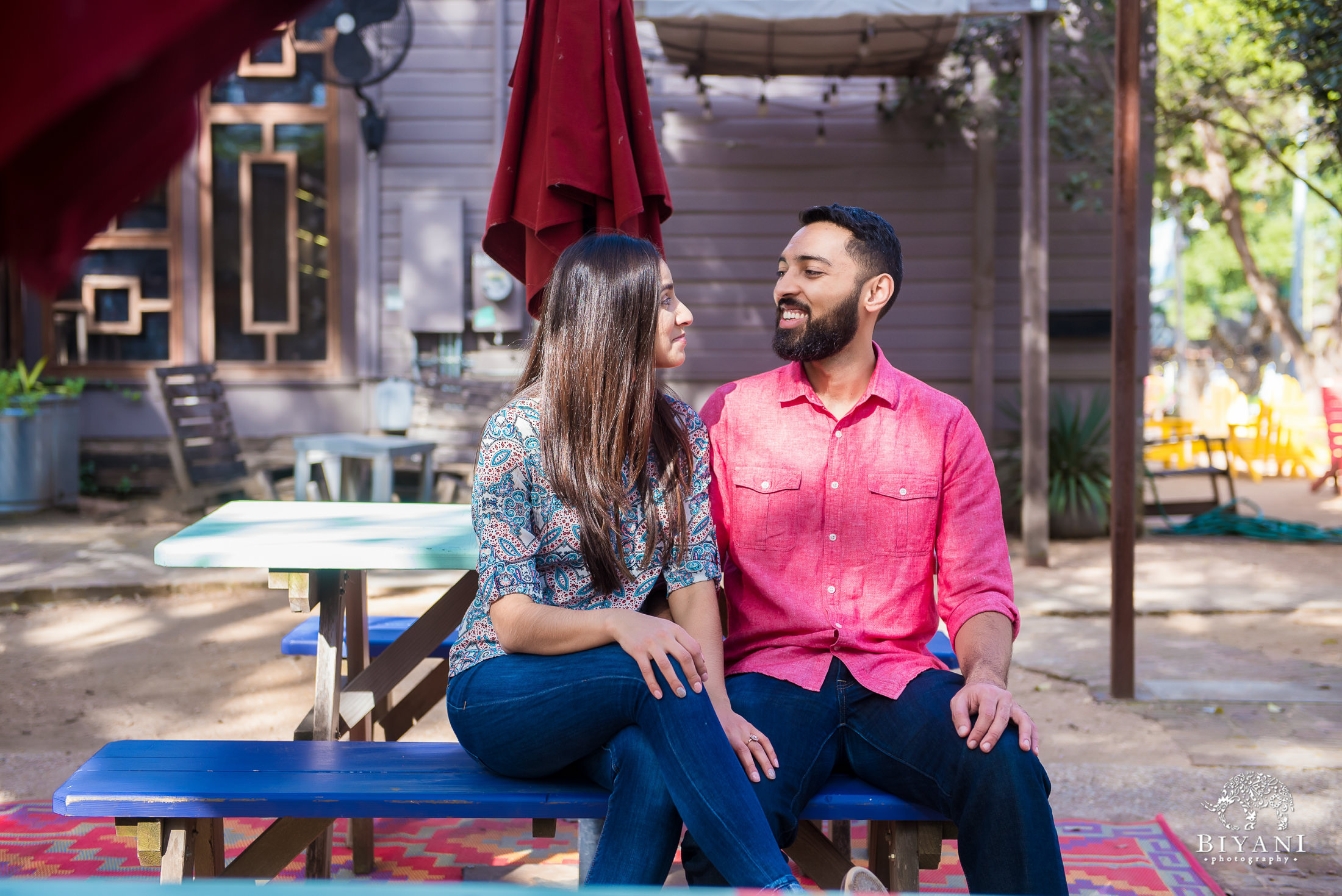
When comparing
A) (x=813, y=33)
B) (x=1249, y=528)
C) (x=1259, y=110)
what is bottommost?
(x=1249, y=528)

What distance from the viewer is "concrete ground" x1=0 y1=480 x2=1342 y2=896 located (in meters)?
3.67

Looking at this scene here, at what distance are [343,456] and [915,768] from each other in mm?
5971

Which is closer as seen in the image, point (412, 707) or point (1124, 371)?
point (412, 707)

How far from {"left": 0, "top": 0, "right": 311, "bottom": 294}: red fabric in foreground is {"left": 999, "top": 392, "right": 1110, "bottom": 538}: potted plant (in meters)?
8.29

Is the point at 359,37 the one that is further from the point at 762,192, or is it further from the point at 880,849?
the point at 880,849

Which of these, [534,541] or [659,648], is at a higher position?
[534,541]

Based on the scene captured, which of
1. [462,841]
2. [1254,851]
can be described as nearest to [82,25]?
[462,841]

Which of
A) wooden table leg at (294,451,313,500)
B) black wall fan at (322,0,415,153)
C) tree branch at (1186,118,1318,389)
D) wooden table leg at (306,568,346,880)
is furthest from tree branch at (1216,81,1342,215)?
wooden table leg at (306,568,346,880)

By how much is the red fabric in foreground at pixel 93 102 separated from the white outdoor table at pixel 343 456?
6761 mm

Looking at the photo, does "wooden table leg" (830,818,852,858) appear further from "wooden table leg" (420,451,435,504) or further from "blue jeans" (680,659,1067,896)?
"wooden table leg" (420,451,435,504)

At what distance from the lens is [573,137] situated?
8.93ft

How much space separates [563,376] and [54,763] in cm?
276

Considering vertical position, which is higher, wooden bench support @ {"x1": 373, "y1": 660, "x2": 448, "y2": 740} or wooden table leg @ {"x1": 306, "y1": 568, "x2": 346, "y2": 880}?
wooden table leg @ {"x1": 306, "y1": 568, "x2": 346, "y2": 880}

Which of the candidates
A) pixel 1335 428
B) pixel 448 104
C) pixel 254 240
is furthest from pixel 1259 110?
pixel 254 240
